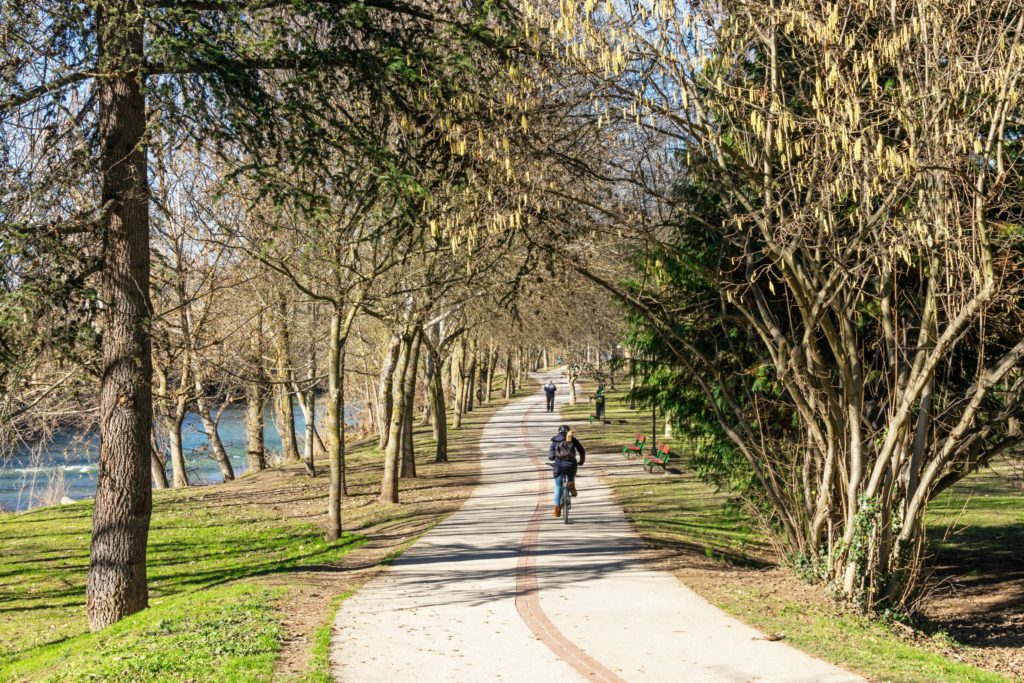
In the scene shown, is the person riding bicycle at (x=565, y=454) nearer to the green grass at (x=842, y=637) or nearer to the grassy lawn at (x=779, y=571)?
the grassy lawn at (x=779, y=571)

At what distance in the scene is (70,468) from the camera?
40188 millimetres

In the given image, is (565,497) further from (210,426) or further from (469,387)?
(469,387)

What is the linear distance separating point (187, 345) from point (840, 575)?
15936 mm

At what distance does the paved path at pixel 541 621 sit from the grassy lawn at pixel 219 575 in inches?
21.6

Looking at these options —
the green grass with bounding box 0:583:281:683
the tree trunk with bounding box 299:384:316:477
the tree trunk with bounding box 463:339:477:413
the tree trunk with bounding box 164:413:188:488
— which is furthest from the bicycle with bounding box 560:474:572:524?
the tree trunk with bounding box 463:339:477:413

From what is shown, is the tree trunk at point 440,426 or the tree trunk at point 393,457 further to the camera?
the tree trunk at point 440,426

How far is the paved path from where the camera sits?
860 cm

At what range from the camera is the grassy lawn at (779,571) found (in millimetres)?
9438

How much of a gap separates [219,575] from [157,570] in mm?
1902

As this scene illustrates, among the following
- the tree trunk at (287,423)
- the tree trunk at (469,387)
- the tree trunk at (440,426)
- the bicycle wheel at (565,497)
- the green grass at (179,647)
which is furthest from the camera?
the tree trunk at (469,387)

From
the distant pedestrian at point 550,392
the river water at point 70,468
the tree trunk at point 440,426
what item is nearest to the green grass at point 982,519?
the tree trunk at point 440,426

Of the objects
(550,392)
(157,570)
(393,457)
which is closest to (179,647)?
(157,570)

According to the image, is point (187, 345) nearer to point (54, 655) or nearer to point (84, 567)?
point (84, 567)

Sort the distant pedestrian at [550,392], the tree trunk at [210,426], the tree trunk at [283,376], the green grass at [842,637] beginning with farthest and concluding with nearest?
the distant pedestrian at [550,392] → the tree trunk at [210,426] → the tree trunk at [283,376] → the green grass at [842,637]
